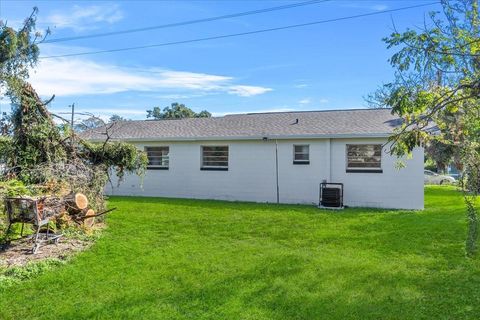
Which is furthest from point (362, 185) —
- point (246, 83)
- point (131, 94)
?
point (131, 94)

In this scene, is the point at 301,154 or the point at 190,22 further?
the point at 190,22

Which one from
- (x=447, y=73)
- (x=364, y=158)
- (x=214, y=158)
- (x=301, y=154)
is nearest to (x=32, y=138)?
(x=214, y=158)

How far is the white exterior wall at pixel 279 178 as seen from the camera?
43.5ft

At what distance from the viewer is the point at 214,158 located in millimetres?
16062

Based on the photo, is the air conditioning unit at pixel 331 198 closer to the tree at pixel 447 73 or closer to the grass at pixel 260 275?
the grass at pixel 260 275

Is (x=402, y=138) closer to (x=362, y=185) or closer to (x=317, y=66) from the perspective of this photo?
(x=362, y=185)

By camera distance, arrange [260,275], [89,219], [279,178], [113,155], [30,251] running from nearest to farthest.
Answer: [260,275]
[30,251]
[89,219]
[113,155]
[279,178]

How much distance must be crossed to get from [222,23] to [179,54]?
11.4 feet

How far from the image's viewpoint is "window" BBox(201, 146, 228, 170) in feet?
52.1

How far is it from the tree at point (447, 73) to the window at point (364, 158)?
727 cm

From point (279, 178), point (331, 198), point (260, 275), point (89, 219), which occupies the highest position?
point (279, 178)

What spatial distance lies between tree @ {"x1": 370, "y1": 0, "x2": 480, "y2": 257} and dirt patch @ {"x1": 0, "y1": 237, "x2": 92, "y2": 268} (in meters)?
6.05

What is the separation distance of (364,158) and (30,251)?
10711 mm

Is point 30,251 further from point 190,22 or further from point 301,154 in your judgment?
point 190,22
